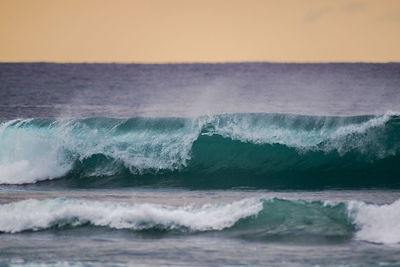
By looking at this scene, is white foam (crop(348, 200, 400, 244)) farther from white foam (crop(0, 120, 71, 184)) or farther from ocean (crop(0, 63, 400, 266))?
white foam (crop(0, 120, 71, 184))

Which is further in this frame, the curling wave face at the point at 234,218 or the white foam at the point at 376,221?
the curling wave face at the point at 234,218

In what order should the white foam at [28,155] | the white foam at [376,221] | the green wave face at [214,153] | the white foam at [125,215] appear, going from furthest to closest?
1. the white foam at [28,155]
2. the green wave face at [214,153]
3. the white foam at [125,215]
4. the white foam at [376,221]

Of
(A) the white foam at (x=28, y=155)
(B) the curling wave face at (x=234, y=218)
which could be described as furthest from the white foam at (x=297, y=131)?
(B) the curling wave face at (x=234, y=218)

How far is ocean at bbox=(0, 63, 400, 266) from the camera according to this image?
7613 millimetres

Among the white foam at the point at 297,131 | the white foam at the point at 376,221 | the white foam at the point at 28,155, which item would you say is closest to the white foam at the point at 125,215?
the white foam at the point at 376,221

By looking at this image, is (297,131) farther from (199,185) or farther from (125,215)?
(125,215)

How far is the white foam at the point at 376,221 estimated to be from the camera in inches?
306

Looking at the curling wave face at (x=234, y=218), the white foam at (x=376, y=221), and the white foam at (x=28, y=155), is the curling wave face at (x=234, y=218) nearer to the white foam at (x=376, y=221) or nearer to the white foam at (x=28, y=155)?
the white foam at (x=376, y=221)

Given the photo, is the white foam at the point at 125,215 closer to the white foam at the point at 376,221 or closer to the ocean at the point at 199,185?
the ocean at the point at 199,185

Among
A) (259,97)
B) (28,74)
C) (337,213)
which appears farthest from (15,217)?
(28,74)

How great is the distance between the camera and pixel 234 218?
873cm

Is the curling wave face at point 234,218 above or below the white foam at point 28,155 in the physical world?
below

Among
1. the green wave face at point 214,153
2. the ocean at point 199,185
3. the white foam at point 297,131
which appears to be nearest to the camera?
the ocean at point 199,185

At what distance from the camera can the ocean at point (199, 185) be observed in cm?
761
